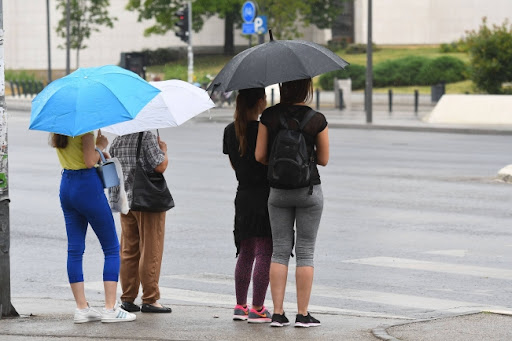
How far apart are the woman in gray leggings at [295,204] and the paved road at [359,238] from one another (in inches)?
30.8

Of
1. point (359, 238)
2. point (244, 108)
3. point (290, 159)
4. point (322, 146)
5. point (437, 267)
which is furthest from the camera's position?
point (359, 238)

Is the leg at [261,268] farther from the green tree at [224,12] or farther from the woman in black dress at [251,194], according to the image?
the green tree at [224,12]

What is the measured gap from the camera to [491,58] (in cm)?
3994

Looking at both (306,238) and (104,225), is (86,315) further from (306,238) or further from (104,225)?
(306,238)

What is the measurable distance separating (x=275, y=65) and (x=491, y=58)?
3390 cm

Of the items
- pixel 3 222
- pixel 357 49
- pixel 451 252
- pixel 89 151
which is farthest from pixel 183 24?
pixel 89 151

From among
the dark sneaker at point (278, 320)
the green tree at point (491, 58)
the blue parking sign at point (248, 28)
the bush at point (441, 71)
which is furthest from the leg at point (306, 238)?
the bush at point (441, 71)

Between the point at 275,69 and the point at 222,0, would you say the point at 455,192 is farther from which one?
the point at 222,0

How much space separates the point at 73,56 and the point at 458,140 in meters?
58.6

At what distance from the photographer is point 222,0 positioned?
233ft

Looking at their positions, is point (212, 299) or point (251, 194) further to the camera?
point (212, 299)

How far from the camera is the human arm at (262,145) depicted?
7203mm

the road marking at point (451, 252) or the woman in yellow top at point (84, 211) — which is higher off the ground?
the woman in yellow top at point (84, 211)

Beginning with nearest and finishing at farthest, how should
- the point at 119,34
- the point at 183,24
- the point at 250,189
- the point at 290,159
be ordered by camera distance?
the point at 290,159 → the point at 250,189 → the point at 183,24 → the point at 119,34
